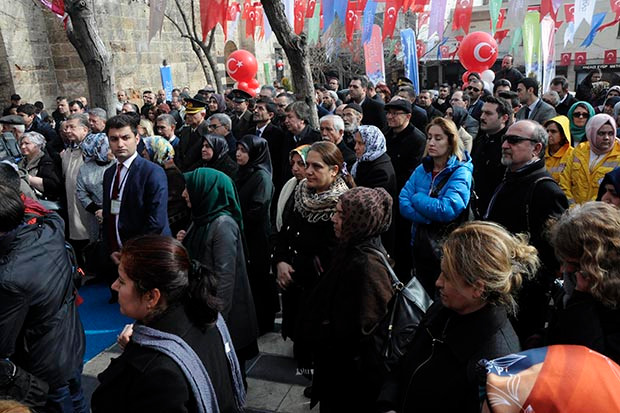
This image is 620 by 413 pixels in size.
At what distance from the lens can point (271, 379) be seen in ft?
11.9

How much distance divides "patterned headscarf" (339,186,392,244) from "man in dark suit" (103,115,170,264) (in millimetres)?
1712

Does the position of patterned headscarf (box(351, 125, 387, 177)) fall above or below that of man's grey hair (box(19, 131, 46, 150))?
below

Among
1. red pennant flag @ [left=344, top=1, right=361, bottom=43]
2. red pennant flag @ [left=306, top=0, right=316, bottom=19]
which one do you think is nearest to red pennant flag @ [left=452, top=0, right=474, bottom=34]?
red pennant flag @ [left=344, top=1, right=361, bottom=43]

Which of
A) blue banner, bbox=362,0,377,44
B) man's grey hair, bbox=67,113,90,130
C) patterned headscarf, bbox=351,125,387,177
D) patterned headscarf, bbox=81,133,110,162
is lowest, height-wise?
patterned headscarf, bbox=351,125,387,177

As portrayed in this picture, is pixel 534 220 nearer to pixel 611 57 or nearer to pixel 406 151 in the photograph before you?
pixel 406 151

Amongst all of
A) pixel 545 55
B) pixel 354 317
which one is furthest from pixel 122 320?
pixel 545 55

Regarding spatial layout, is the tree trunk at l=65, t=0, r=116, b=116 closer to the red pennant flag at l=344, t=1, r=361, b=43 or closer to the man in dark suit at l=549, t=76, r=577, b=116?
the man in dark suit at l=549, t=76, r=577, b=116

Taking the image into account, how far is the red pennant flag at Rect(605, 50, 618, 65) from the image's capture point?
2617 cm

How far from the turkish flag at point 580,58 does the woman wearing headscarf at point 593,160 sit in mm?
27158

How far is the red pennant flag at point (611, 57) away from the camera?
85.9 ft

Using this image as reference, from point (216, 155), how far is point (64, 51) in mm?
11461

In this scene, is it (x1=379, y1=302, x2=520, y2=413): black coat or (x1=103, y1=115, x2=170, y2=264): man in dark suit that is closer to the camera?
(x1=379, y1=302, x2=520, y2=413): black coat

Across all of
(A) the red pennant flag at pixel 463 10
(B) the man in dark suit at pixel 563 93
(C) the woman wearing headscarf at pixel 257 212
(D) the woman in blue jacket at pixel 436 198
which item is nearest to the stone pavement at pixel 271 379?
(C) the woman wearing headscarf at pixel 257 212

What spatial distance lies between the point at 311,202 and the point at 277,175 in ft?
10.2
